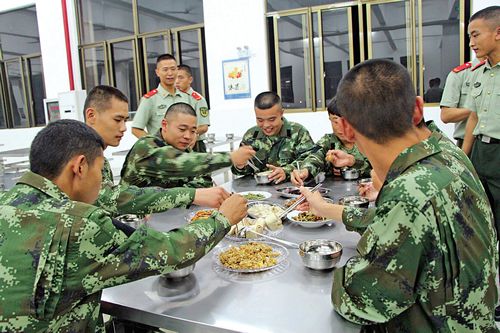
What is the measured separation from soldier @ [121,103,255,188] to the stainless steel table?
90cm

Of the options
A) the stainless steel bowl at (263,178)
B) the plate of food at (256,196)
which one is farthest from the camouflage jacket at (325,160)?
the plate of food at (256,196)

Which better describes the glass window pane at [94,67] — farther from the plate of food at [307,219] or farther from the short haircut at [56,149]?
the short haircut at [56,149]

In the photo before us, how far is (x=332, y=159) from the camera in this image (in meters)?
2.79

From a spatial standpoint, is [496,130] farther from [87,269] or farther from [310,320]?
[87,269]

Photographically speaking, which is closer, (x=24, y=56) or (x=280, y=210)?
(x=280, y=210)

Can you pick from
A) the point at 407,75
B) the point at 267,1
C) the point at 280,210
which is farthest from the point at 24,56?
the point at 407,75

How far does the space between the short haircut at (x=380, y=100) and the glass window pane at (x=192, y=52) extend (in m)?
5.94

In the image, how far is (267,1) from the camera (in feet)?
19.2

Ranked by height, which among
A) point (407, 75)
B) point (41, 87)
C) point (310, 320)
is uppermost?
point (41, 87)

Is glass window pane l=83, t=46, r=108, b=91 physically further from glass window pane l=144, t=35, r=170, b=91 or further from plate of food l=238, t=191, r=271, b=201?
plate of food l=238, t=191, r=271, b=201

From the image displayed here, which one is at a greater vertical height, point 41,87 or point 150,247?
point 41,87

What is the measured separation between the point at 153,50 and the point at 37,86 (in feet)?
10.2

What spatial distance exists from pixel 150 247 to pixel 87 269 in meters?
0.17

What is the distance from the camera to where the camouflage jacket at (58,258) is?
94 cm
